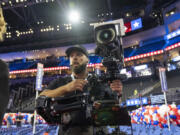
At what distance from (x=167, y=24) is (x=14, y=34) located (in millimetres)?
16744

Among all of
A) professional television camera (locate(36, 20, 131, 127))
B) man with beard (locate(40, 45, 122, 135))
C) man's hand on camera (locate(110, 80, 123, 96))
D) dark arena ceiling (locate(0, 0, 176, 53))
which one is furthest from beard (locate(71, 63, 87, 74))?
dark arena ceiling (locate(0, 0, 176, 53))

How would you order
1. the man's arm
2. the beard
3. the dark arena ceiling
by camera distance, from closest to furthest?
the man's arm, the beard, the dark arena ceiling

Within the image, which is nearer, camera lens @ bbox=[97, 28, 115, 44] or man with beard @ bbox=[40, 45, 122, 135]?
man with beard @ bbox=[40, 45, 122, 135]

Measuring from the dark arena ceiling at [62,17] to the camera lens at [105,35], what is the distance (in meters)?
11.7

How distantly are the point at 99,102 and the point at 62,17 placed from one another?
815 inches

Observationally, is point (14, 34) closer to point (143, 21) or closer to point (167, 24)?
point (143, 21)

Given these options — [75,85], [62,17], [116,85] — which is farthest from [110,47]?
[62,17]

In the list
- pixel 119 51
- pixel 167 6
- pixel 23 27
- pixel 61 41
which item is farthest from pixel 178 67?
pixel 119 51

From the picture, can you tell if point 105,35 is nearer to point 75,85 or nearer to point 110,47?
point 110,47

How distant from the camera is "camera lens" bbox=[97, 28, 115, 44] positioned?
1.47 m

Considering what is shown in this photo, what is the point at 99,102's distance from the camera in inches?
50.6

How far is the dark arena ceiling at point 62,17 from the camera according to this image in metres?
15.6

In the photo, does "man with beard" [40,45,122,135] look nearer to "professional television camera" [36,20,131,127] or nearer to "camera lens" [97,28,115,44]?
"professional television camera" [36,20,131,127]

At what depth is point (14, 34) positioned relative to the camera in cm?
1694
